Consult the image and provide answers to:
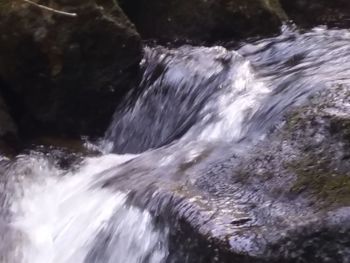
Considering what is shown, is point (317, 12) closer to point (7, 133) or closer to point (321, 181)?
point (7, 133)

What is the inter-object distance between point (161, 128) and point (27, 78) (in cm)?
118

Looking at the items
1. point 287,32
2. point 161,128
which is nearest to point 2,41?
point 161,128

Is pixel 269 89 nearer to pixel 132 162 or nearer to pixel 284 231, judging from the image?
pixel 132 162

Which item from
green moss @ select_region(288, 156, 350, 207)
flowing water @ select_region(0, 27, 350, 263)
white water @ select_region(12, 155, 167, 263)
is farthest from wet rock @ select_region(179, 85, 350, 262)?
white water @ select_region(12, 155, 167, 263)

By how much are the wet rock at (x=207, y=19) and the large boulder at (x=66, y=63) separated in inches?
32.5

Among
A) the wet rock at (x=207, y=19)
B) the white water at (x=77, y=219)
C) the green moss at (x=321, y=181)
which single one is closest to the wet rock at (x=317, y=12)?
the wet rock at (x=207, y=19)

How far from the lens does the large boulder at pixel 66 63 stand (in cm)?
588

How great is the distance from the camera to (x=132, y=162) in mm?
4848

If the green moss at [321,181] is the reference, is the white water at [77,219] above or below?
below

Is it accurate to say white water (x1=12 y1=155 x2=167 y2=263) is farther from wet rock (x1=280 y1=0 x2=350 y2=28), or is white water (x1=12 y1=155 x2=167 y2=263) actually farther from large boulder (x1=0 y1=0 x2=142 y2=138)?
wet rock (x1=280 y1=0 x2=350 y2=28)

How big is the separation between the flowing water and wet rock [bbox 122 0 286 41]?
0.23 meters

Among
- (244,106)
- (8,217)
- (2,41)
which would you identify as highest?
(2,41)

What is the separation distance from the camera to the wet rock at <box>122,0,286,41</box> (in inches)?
260

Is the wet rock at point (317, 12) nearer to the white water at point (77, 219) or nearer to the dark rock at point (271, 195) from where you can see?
the white water at point (77, 219)
